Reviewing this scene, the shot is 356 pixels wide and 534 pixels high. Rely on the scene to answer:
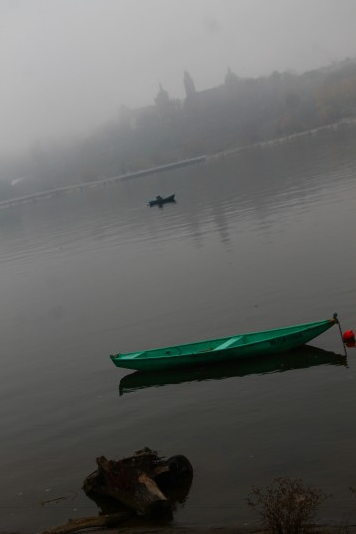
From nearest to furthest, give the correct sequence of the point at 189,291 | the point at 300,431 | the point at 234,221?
the point at 300,431
the point at 189,291
the point at 234,221

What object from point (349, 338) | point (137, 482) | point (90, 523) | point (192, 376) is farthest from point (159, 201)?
point (90, 523)

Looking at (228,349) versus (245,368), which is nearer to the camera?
(228,349)

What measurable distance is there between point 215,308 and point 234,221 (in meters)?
38.2

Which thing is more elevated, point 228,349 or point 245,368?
point 228,349

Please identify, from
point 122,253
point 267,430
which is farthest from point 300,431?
point 122,253

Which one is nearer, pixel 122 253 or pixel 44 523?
pixel 44 523

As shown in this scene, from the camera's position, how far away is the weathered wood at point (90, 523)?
1833 centimetres

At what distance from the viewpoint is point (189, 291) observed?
46906mm

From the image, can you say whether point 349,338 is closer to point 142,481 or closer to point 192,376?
point 192,376

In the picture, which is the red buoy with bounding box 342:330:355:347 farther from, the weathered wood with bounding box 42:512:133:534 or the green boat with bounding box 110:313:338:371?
the weathered wood with bounding box 42:512:133:534

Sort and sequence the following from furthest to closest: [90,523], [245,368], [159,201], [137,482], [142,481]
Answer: [159,201] < [245,368] < [137,482] < [142,481] < [90,523]

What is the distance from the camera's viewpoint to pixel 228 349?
96.7 feet

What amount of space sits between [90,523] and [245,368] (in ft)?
41.6

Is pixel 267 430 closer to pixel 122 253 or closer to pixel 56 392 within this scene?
pixel 56 392
